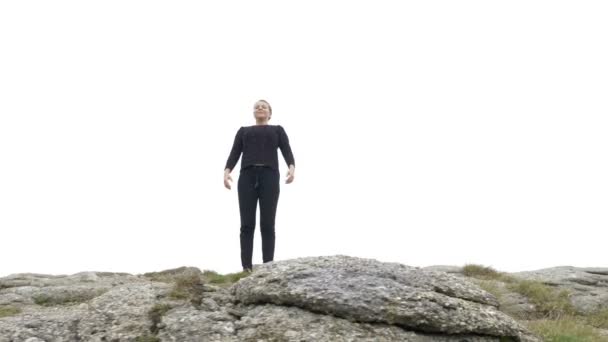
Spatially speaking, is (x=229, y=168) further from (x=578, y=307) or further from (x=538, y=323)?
(x=578, y=307)

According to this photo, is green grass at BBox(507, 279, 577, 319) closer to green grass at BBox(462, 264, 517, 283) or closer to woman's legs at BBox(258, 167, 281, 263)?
green grass at BBox(462, 264, 517, 283)

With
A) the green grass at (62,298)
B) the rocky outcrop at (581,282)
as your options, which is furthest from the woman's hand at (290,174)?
the rocky outcrop at (581,282)

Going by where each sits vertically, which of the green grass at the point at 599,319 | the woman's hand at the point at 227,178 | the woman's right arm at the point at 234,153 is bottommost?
the green grass at the point at 599,319

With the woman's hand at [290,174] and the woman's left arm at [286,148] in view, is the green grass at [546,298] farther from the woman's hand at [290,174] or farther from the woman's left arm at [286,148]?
the woman's left arm at [286,148]

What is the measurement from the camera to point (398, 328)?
894 centimetres

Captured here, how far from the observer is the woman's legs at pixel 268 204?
43.8 ft

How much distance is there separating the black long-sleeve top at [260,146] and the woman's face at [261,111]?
0.23 metres

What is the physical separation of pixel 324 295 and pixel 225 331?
5.22ft

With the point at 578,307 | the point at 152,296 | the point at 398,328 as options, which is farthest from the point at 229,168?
the point at 578,307

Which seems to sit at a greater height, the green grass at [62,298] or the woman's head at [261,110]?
the woman's head at [261,110]

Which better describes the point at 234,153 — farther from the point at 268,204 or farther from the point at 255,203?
the point at 268,204

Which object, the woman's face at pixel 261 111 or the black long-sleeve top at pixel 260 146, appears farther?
the woman's face at pixel 261 111

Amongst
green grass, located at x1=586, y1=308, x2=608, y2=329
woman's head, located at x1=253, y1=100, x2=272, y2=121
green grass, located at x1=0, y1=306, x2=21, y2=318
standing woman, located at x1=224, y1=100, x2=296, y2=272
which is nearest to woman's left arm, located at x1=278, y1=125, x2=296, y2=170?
standing woman, located at x1=224, y1=100, x2=296, y2=272

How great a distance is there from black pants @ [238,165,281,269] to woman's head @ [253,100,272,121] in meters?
1.24
